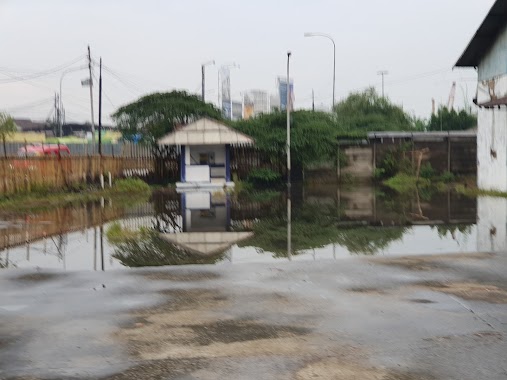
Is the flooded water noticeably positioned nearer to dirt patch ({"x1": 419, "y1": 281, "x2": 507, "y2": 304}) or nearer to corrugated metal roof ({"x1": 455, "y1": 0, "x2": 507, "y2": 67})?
dirt patch ({"x1": 419, "y1": 281, "x2": 507, "y2": 304})

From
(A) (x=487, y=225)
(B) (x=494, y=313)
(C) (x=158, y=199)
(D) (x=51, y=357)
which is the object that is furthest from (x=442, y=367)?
(C) (x=158, y=199)

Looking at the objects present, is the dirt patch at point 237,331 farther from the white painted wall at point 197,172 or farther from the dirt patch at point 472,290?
the white painted wall at point 197,172

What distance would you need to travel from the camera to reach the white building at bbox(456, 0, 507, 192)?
23953 mm

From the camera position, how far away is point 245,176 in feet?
122

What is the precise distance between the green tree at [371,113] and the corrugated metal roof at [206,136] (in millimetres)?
25528

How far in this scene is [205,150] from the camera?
1411 inches

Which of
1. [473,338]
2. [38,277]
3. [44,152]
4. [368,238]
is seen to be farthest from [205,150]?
[473,338]

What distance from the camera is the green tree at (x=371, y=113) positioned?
59.2 m

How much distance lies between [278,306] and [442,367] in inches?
102

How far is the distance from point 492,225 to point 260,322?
10767 mm

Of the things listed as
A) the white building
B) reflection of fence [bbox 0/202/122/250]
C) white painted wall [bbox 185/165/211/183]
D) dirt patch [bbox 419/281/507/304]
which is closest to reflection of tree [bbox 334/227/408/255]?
dirt patch [bbox 419/281/507/304]

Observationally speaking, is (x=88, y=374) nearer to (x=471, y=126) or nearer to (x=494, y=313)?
(x=494, y=313)

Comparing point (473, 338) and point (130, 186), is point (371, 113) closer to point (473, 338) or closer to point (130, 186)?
point (130, 186)

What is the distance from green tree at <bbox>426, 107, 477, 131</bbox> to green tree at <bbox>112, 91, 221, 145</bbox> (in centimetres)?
2575
